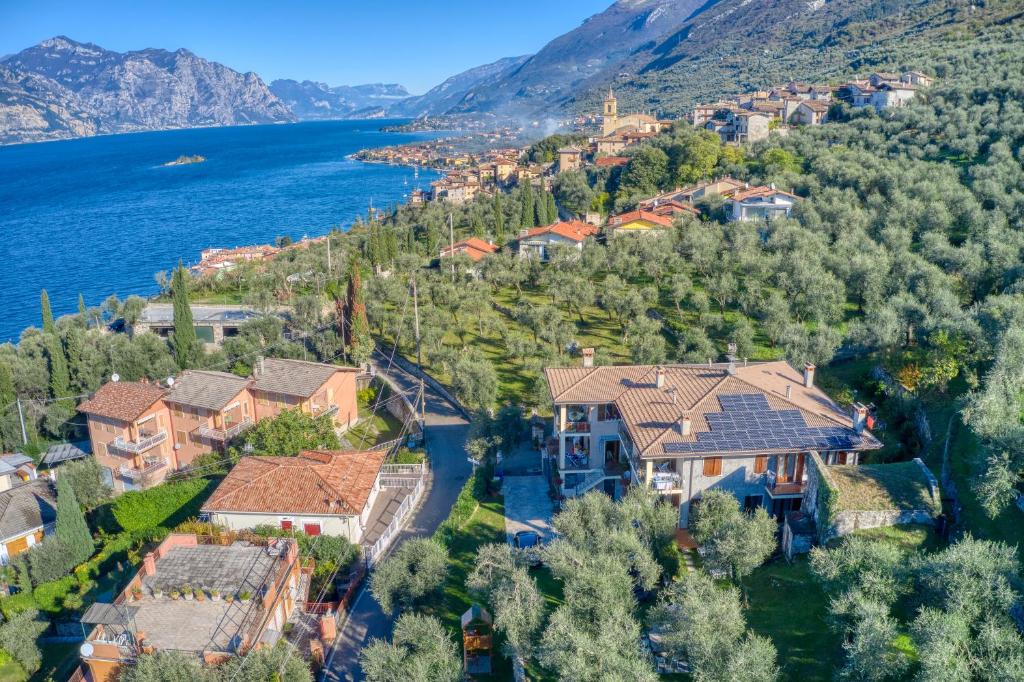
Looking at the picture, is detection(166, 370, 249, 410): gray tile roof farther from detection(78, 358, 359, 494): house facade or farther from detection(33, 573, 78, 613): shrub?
detection(33, 573, 78, 613): shrub

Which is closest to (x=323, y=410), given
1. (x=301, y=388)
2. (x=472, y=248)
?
(x=301, y=388)

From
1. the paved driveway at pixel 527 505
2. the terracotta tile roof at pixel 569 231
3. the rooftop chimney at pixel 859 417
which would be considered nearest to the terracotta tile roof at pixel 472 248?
the terracotta tile roof at pixel 569 231

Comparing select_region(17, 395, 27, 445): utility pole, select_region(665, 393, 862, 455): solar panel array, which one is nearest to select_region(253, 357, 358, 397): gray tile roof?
select_region(17, 395, 27, 445): utility pole

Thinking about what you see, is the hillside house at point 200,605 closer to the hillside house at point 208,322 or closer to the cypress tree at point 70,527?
the cypress tree at point 70,527

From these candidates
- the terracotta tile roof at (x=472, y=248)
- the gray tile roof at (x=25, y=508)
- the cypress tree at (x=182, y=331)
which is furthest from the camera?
the terracotta tile roof at (x=472, y=248)

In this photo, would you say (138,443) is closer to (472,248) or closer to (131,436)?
(131,436)

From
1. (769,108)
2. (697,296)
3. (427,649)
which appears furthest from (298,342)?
(769,108)

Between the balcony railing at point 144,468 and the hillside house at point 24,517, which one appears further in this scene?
the balcony railing at point 144,468
